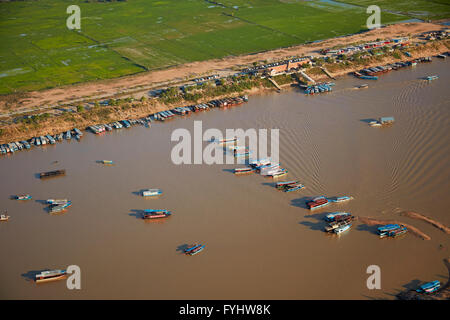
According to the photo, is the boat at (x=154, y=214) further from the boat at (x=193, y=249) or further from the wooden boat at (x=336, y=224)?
the wooden boat at (x=336, y=224)

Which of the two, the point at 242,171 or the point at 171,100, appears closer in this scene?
the point at 242,171

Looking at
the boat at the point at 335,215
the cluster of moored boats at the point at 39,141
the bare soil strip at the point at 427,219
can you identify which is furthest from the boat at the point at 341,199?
the cluster of moored boats at the point at 39,141

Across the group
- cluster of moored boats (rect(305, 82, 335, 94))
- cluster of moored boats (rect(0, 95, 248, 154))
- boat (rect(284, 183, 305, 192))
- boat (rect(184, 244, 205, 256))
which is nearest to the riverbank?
cluster of moored boats (rect(0, 95, 248, 154))

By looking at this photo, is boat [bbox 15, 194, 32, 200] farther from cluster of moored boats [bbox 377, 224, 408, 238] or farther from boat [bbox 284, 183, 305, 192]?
cluster of moored boats [bbox 377, 224, 408, 238]

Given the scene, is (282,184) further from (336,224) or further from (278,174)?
(336,224)

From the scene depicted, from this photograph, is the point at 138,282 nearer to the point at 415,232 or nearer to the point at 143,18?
the point at 415,232

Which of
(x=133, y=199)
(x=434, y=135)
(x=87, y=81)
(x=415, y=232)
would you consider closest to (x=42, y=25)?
(x=87, y=81)

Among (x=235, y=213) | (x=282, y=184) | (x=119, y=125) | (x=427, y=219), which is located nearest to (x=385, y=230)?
(x=427, y=219)
